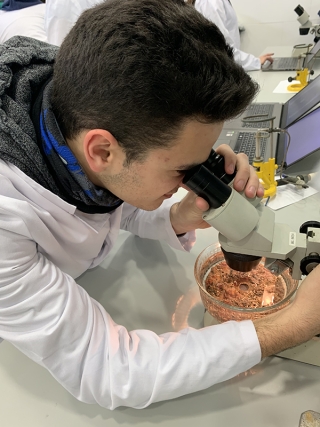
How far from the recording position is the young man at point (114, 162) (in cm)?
60

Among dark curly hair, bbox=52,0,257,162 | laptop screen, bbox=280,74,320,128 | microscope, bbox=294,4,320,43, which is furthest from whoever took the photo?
microscope, bbox=294,4,320,43

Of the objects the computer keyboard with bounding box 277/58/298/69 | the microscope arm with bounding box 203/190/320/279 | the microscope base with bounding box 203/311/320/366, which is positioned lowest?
the microscope base with bounding box 203/311/320/366

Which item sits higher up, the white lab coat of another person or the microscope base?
the white lab coat of another person

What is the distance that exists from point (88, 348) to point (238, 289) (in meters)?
0.41

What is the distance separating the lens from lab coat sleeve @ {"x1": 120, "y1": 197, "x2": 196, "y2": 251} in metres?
1.12

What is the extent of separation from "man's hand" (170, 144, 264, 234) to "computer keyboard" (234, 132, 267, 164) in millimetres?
648

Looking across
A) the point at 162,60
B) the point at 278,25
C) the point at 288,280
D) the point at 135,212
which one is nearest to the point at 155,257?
the point at 135,212

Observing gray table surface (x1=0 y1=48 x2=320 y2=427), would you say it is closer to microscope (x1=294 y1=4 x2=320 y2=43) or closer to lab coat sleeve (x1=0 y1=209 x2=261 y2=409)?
lab coat sleeve (x1=0 y1=209 x2=261 y2=409)

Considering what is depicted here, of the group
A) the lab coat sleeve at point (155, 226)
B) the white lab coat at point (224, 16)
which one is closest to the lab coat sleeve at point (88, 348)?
the lab coat sleeve at point (155, 226)

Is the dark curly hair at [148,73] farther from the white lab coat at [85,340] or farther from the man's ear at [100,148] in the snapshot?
the white lab coat at [85,340]

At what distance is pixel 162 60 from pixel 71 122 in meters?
0.26

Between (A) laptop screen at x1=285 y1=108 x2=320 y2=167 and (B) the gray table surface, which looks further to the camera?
(A) laptop screen at x1=285 y1=108 x2=320 y2=167

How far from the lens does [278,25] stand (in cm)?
427

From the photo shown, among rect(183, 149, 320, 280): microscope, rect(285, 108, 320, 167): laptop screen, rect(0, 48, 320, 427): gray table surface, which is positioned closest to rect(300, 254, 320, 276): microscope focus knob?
rect(183, 149, 320, 280): microscope
